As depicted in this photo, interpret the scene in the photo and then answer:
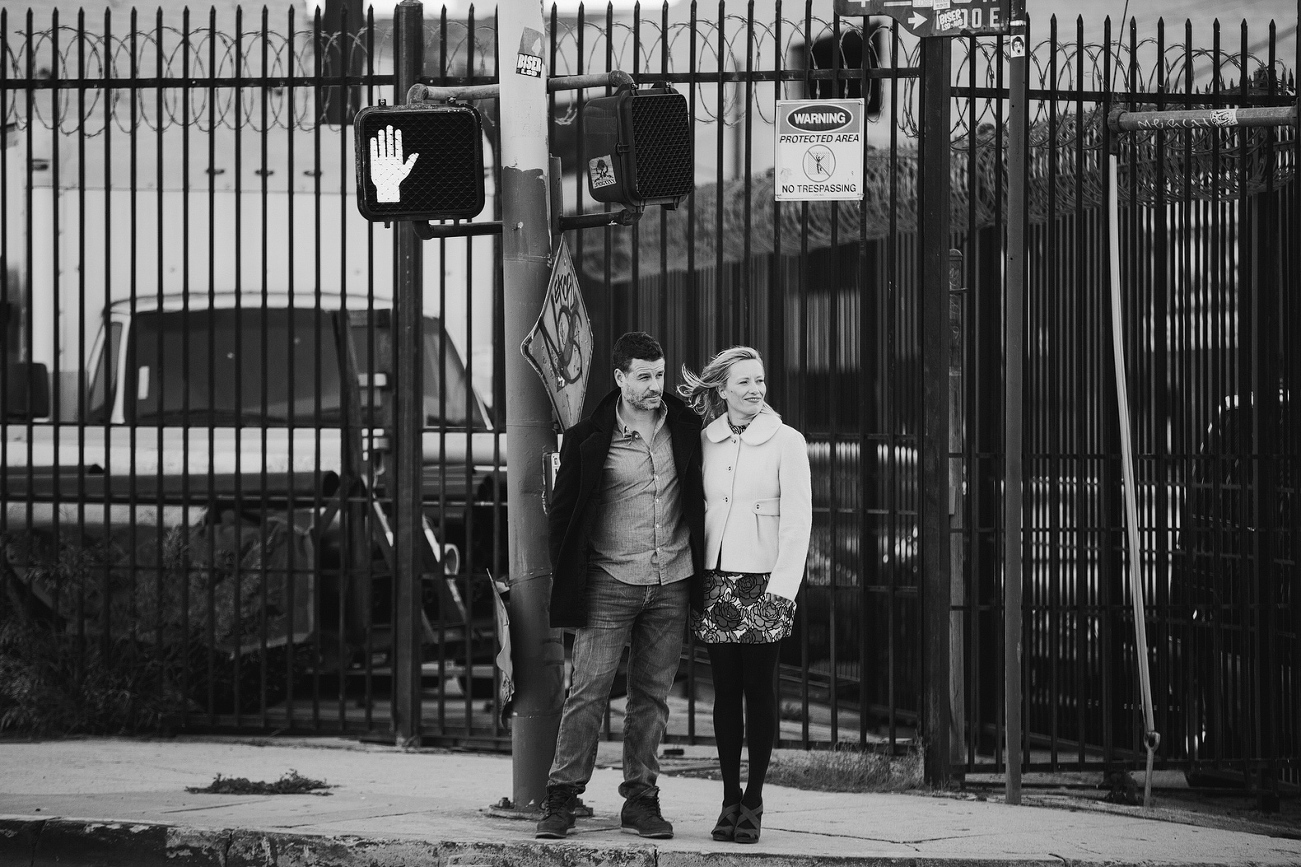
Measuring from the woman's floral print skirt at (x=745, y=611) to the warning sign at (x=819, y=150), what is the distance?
2.30 m

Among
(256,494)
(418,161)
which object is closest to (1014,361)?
(418,161)

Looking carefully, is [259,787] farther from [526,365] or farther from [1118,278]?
[1118,278]

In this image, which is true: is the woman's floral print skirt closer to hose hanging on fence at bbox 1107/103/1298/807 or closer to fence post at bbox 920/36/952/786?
fence post at bbox 920/36/952/786

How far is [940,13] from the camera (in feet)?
20.6

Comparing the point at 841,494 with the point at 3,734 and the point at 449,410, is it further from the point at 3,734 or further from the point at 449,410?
the point at 3,734

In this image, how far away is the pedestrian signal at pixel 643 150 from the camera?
5227mm

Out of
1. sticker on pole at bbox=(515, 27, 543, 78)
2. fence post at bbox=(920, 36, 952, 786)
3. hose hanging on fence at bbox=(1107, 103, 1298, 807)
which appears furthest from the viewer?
fence post at bbox=(920, 36, 952, 786)

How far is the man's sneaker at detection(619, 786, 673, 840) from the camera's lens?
17.2 feet

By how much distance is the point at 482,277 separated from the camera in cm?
859

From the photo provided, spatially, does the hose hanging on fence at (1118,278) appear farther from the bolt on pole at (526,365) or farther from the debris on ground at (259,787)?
the debris on ground at (259,787)

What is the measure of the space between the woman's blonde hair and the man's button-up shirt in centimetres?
35

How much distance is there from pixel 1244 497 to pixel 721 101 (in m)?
3.08

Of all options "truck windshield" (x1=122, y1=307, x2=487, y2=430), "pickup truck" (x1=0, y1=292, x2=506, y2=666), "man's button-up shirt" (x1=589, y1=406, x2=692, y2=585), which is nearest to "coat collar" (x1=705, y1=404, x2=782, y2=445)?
"man's button-up shirt" (x1=589, y1=406, x2=692, y2=585)

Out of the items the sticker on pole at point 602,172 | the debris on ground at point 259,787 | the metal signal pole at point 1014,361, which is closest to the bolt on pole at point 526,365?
the sticker on pole at point 602,172
